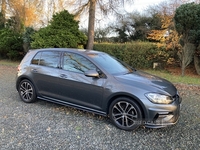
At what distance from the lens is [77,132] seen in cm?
346

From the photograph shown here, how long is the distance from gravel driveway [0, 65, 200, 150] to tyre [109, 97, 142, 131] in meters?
0.13

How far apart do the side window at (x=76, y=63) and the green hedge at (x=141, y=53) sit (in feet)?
25.7

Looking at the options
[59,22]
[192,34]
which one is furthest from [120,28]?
[192,34]

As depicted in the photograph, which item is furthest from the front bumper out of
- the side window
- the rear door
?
the rear door

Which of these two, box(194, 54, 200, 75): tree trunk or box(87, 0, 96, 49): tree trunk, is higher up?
box(87, 0, 96, 49): tree trunk

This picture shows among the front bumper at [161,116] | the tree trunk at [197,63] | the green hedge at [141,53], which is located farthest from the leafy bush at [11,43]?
the front bumper at [161,116]

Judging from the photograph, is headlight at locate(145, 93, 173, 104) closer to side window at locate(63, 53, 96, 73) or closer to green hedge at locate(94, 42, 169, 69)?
side window at locate(63, 53, 96, 73)

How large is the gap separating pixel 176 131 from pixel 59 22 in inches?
423

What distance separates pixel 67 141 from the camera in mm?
3137

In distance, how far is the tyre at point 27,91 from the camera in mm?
4910

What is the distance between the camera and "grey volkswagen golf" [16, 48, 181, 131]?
342 cm

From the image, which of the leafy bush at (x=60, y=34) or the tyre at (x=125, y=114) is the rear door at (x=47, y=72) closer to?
the tyre at (x=125, y=114)

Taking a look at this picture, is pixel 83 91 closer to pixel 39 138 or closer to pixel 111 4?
pixel 39 138

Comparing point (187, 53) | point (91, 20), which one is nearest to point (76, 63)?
point (187, 53)
